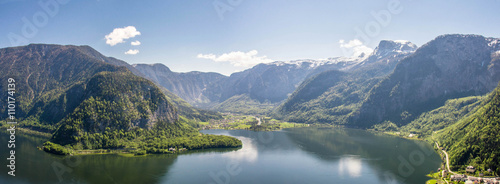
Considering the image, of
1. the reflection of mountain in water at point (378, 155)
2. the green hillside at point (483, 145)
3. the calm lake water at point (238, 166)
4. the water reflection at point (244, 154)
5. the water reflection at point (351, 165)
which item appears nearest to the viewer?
the calm lake water at point (238, 166)

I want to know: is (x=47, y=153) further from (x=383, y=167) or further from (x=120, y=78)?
(x=383, y=167)

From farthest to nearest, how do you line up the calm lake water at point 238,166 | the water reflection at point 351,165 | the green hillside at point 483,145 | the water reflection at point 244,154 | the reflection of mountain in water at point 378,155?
the water reflection at point 244,154 → the reflection of mountain in water at point 378,155 → the water reflection at point 351,165 → the green hillside at point 483,145 → the calm lake water at point 238,166

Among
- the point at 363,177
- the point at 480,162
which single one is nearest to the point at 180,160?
the point at 363,177

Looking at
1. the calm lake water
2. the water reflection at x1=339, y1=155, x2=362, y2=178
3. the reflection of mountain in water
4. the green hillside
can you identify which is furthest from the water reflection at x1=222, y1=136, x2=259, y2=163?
the green hillside

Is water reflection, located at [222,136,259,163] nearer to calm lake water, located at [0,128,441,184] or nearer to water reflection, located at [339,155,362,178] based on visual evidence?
calm lake water, located at [0,128,441,184]

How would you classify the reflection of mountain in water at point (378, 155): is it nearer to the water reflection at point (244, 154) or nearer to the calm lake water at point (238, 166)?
the calm lake water at point (238, 166)

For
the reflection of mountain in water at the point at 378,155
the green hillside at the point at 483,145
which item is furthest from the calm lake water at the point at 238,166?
the green hillside at the point at 483,145

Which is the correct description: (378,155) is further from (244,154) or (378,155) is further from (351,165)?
(244,154)
